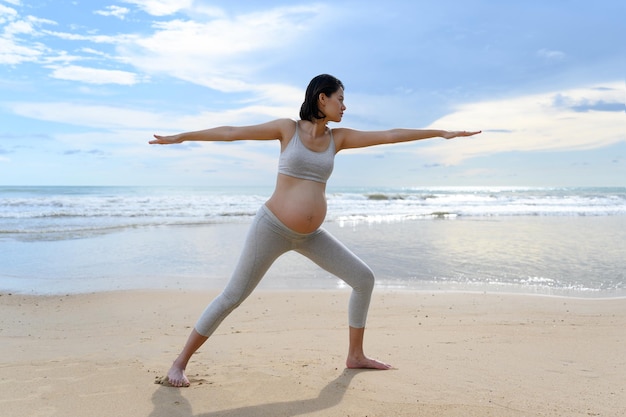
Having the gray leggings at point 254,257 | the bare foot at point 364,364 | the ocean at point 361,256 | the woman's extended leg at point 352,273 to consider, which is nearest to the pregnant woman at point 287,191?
the gray leggings at point 254,257

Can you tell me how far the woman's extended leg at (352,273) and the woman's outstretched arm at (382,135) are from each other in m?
0.71

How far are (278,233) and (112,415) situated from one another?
155 centimetres

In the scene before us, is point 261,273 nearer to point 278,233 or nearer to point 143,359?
point 278,233

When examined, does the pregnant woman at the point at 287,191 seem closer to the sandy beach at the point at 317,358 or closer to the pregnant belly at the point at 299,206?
the pregnant belly at the point at 299,206

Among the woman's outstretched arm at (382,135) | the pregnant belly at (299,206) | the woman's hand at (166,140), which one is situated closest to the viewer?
the woman's hand at (166,140)

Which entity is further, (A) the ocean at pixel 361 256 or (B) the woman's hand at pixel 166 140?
(A) the ocean at pixel 361 256

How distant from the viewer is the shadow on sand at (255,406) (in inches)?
132

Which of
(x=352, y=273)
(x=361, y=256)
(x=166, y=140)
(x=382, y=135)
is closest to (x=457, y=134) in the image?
(x=382, y=135)

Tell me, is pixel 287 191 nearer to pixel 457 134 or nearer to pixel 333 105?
pixel 333 105

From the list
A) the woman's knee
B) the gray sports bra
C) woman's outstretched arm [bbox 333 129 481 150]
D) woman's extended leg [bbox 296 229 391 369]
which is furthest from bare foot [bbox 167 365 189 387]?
woman's outstretched arm [bbox 333 129 481 150]

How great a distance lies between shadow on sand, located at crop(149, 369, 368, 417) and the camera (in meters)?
3.35

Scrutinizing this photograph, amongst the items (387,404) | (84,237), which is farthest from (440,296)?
(84,237)

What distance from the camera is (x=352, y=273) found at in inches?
162

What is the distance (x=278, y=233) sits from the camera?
150 inches
